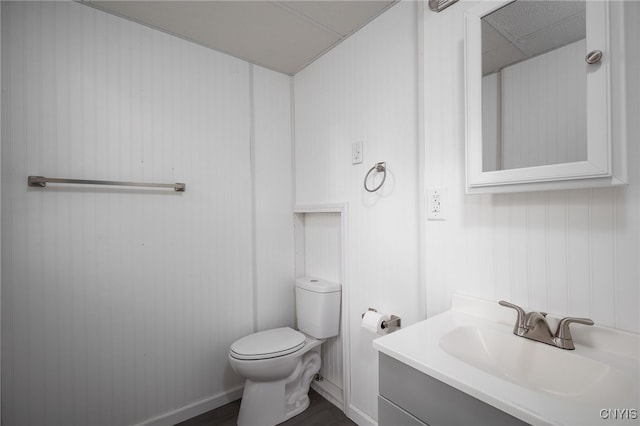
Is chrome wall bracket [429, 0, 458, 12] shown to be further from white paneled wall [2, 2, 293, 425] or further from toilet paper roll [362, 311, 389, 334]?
toilet paper roll [362, 311, 389, 334]

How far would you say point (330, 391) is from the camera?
1.89 metres

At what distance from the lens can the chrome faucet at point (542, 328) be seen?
0.85 m

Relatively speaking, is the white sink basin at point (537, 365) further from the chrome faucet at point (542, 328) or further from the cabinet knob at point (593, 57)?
Answer: the cabinet knob at point (593, 57)

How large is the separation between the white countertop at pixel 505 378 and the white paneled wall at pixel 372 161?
35cm

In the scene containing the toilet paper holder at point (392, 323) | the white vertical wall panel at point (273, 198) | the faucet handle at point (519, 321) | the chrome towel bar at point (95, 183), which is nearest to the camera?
the faucet handle at point (519, 321)

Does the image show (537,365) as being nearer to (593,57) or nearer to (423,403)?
(423,403)

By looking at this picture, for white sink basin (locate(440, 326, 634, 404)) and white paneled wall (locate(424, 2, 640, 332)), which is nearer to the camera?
white sink basin (locate(440, 326, 634, 404))

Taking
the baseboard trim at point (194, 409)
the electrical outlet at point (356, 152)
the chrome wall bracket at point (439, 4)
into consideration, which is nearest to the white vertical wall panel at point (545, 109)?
the chrome wall bracket at point (439, 4)

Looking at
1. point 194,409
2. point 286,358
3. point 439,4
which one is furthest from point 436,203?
point 194,409

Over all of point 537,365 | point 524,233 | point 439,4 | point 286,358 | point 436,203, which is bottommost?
point 286,358

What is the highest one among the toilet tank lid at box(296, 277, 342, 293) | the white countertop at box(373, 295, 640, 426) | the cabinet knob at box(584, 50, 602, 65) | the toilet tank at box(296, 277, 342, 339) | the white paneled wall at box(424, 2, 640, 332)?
the cabinet knob at box(584, 50, 602, 65)

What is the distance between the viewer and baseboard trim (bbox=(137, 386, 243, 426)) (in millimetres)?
1621

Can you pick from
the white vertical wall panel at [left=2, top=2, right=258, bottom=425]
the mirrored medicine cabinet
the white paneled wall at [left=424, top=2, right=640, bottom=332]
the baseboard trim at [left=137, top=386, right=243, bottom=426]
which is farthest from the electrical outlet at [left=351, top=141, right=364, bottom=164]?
the baseboard trim at [left=137, top=386, right=243, bottom=426]

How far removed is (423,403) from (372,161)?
1116 mm
